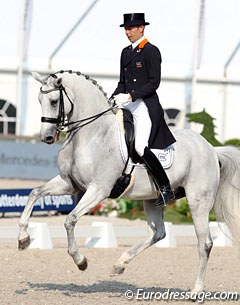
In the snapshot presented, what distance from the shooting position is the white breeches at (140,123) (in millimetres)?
9742

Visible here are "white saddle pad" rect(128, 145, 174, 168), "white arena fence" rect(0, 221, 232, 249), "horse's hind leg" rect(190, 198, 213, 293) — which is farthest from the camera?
"white arena fence" rect(0, 221, 232, 249)

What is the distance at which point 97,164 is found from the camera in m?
9.50

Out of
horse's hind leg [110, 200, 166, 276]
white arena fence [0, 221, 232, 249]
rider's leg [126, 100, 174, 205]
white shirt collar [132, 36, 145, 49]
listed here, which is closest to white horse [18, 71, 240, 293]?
horse's hind leg [110, 200, 166, 276]

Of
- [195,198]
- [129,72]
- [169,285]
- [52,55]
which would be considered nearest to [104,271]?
[169,285]

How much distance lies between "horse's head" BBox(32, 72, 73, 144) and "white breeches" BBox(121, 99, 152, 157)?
785mm

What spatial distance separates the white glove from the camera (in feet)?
31.9

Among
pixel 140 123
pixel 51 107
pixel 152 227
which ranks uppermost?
pixel 51 107

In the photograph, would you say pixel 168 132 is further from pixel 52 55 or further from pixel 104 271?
pixel 52 55

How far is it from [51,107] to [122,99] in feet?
2.51

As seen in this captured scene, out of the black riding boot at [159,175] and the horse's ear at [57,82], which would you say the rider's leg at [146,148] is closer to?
the black riding boot at [159,175]

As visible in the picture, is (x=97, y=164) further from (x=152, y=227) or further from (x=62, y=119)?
(x=152, y=227)

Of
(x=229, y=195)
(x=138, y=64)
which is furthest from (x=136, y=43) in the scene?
(x=229, y=195)

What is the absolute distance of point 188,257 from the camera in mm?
14109

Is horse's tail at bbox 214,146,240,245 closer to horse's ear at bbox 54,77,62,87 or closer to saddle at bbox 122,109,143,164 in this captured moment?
saddle at bbox 122,109,143,164
